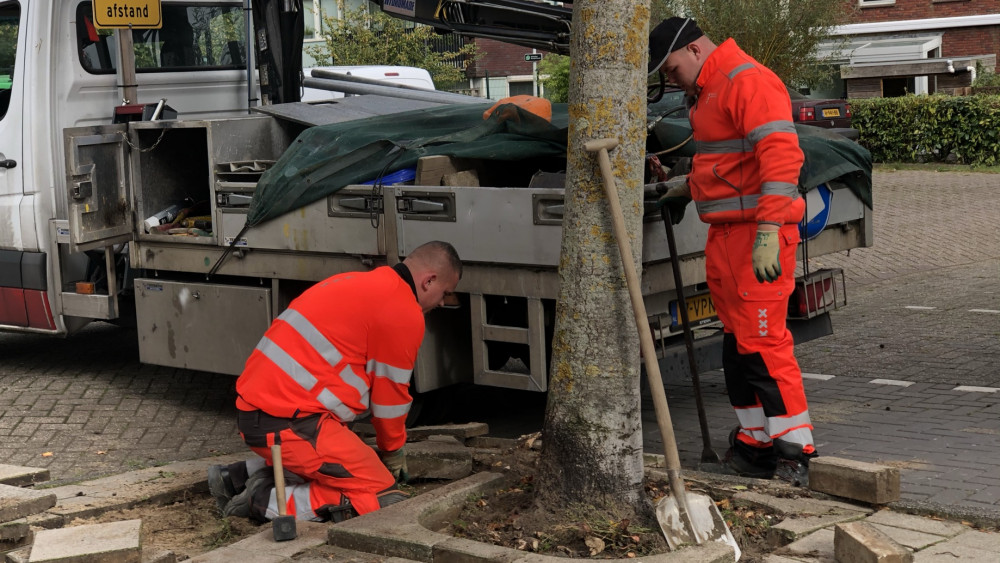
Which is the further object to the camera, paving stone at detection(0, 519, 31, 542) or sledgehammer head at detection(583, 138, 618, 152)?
paving stone at detection(0, 519, 31, 542)

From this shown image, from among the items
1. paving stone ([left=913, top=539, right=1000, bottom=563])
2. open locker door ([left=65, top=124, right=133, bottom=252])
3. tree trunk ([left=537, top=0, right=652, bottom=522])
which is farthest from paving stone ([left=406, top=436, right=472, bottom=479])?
open locker door ([left=65, top=124, right=133, bottom=252])

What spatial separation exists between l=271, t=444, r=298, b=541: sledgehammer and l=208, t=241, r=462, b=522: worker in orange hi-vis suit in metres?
0.16

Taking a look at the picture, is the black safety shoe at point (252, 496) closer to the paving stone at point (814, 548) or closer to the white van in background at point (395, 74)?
the paving stone at point (814, 548)

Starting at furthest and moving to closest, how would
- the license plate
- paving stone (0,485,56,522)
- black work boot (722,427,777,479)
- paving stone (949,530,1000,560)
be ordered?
the license plate, black work boot (722,427,777,479), paving stone (0,485,56,522), paving stone (949,530,1000,560)

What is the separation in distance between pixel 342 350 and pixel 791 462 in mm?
1856

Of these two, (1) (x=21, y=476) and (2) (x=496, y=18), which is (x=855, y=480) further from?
(2) (x=496, y=18)

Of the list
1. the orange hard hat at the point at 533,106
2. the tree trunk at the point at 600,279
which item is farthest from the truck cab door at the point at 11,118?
the tree trunk at the point at 600,279

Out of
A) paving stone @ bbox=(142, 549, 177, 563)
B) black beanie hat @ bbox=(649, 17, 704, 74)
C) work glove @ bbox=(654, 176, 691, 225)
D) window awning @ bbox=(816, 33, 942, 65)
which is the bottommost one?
paving stone @ bbox=(142, 549, 177, 563)

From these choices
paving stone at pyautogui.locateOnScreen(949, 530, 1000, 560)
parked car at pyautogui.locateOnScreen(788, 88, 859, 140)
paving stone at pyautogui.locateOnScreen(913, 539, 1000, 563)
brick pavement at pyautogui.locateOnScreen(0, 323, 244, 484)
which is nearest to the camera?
paving stone at pyautogui.locateOnScreen(913, 539, 1000, 563)

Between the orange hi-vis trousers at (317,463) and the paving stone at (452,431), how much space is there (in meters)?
0.85

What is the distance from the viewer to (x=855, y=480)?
4.33 m

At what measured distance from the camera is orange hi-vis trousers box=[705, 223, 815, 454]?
4.84 m

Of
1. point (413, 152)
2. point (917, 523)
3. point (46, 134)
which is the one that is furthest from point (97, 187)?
point (917, 523)

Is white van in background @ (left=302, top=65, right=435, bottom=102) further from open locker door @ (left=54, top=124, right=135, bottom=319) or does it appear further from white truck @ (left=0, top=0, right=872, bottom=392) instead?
open locker door @ (left=54, top=124, right=135, bottom=319)
